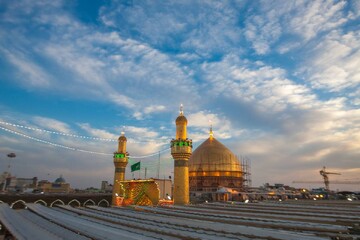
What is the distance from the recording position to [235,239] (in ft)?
22.4

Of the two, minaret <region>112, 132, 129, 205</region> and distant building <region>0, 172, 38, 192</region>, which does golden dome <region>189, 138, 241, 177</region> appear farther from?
distant building <region>0, 172, 38, 192</region>

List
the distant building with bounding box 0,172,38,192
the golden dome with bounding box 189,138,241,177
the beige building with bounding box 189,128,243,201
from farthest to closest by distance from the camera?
the distant building with bounding box 0,172,38,192, the golden dome with bounding box 189,138,241,177, the beige building with bounding box 189,128,243,201

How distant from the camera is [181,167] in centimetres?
2978

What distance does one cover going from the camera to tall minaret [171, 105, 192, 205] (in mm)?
29156

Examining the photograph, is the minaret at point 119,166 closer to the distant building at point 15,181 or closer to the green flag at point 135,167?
the green flag at point 135,167

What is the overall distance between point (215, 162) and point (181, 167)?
34.8 meters

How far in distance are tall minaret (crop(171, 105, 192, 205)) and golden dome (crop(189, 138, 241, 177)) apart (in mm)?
33612

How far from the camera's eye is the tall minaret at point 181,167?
2916 centimetres

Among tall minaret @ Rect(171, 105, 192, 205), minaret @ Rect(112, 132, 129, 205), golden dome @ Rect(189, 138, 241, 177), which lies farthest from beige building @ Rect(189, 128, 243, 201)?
tall minaret @ Rect(171, 105, 192, 205)

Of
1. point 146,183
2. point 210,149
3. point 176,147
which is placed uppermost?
point 210,149

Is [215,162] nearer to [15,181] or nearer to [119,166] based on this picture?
[119,166]

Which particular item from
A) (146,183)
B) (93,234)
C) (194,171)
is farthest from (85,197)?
(93,234)

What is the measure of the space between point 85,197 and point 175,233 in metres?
48.9

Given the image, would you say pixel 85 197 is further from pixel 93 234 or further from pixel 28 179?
pixel 28 179
